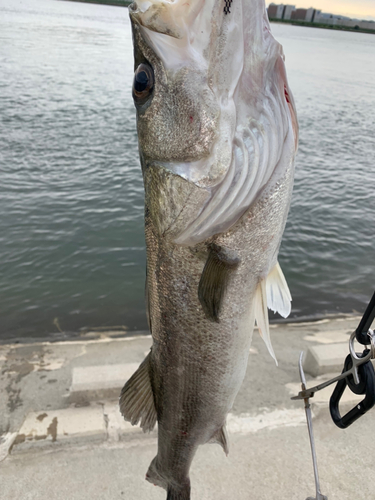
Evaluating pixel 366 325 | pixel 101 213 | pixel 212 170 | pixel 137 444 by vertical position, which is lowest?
pixel 101 213

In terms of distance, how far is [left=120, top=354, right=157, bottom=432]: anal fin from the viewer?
6.99 ft

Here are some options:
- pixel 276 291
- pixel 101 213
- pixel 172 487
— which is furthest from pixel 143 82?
pixel 101 213

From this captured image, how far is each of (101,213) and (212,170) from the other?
8078mm

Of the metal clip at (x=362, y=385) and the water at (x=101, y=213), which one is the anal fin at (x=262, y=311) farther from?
the water at (x=101, y=213)

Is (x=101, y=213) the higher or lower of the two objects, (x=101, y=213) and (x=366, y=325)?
the lower

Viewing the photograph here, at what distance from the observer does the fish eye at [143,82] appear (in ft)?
4.94

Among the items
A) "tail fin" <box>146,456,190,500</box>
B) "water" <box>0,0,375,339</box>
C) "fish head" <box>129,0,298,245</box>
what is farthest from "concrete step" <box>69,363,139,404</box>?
"water" <box>0,0,375,339</box>

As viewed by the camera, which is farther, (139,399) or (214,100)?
(139,399)

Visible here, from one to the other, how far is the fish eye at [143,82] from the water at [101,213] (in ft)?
17.3

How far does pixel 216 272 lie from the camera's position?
1.64 meters

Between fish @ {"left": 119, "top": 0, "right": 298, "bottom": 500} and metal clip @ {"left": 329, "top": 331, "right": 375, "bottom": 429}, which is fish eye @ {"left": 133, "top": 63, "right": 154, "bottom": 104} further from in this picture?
metal clip @ {"left": 329, "top": 331, "right": 375, "bottom": 429}

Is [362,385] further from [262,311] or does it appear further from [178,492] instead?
[178,492]

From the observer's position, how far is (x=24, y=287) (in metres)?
6.99

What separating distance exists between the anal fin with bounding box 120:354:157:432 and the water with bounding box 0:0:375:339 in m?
4.34
